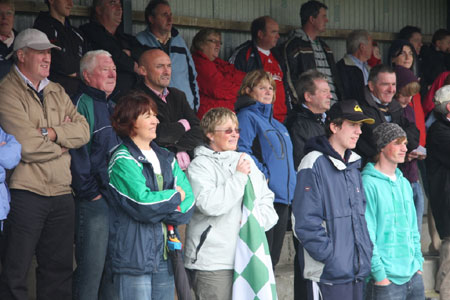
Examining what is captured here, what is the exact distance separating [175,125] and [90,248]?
1.07m

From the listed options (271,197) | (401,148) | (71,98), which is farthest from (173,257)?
(401,148)

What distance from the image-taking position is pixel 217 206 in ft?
13.9

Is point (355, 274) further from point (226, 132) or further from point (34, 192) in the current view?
point (34, 192)

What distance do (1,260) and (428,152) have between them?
398 centimetres

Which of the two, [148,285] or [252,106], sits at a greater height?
[252,106]

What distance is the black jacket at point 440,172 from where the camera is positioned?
6430 mm

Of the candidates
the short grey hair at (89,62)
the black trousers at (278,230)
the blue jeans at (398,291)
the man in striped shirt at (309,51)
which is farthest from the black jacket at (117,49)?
the blue jeans at (398,291)

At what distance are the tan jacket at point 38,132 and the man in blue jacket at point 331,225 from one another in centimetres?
142

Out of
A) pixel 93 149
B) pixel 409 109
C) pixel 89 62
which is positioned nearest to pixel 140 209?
pixel 93 149

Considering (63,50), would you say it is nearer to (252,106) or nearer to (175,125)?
(175,125)

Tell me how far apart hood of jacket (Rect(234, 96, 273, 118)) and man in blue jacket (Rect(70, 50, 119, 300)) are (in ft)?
3.46

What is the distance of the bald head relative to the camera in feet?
17.7

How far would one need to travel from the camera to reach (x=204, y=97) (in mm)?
6676

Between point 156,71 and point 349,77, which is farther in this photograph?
point 349,77
